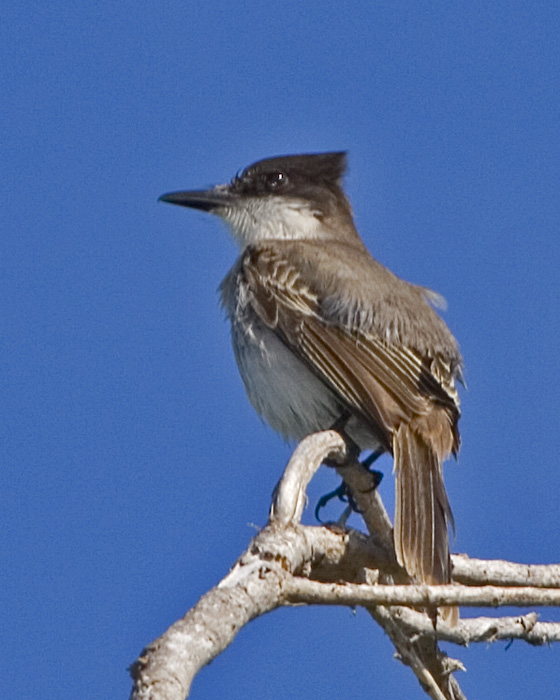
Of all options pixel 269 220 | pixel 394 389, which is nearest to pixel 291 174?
pixel 269 220

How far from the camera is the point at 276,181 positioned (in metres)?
8.27

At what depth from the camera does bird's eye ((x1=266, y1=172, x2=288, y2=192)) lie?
8.23 m

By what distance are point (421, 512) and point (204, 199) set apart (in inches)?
129

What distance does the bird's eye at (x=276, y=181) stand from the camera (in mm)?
8232

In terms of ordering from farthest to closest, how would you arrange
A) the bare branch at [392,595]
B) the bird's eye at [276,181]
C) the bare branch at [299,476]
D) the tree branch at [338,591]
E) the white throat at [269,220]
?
the bird's eye at [276,181] < the white throat at [269,220] < the bare branch at [299,476] < the bare branch at [392,595] < the tree branch at [338,591]

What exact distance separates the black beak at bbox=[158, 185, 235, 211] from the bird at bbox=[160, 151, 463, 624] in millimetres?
169

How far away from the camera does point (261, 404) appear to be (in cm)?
666

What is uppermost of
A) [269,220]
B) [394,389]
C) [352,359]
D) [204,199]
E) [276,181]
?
[276,181]

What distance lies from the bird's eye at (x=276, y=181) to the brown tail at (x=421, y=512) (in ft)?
8.76

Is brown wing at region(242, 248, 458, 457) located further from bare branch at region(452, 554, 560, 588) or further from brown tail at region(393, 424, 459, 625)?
bare branch at region(452, 554, 560, 588)

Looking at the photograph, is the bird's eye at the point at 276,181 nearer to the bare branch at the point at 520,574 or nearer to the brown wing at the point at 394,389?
the brown wing at the point at 394,389

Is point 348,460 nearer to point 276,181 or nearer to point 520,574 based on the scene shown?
point 520,574

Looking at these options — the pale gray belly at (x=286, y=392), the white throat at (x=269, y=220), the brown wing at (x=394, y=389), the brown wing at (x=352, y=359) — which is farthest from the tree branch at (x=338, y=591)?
the white throat at (x=269, y=220)

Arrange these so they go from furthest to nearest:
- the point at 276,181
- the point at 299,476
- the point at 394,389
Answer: the point at 276,181 → the point at 394,389 → the point at 299,476
